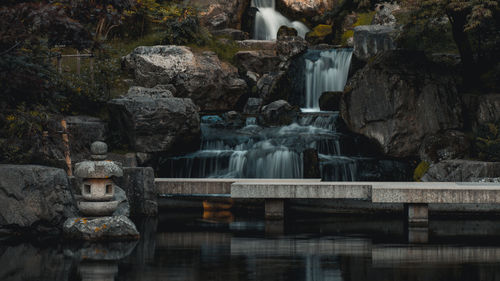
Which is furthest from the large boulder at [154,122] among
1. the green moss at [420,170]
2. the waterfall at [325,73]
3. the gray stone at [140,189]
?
the waterfall at [325,73]

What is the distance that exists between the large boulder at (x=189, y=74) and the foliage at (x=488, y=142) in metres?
11.0

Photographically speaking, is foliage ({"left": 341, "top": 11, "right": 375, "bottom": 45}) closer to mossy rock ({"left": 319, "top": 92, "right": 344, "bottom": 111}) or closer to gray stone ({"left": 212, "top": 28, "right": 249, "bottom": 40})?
gray stone ({"left": 212, "top": 28, "right": 249, "bottom": 40})

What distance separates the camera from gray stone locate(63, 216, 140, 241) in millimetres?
12586

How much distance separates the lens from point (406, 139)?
2211cm

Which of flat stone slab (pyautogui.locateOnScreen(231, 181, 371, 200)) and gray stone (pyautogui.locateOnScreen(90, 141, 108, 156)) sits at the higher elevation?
gray stone (pyautogui.locateOnScreen(90, 141, 108, 156))

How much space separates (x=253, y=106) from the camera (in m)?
28.5

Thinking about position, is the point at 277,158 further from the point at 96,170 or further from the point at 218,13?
the point at 218,13

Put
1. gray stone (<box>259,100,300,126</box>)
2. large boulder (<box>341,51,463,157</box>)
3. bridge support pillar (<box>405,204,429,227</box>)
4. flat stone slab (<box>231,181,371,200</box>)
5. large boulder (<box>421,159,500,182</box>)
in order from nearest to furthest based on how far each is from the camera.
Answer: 1. bridge support pillar (<box>405,204,429,227</box>)
2. flat stone slab (<box>231,181,371,200</box>)
3. large boulder (<box>421,159,500,182</box>)
4. large boulder (<box>341,51,463,157</box>)
5. gray stone (<box>259,100,300,126</box>)

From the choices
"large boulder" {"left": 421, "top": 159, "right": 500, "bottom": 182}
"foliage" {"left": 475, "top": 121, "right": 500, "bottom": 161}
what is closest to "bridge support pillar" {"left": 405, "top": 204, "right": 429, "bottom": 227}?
"large boulder" {"left": 421, "top": 159, "right": 500, "bottom": 182}

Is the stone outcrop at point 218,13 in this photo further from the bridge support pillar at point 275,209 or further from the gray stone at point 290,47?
the bridge support pillar at point 275,209

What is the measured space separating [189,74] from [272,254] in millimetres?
17634

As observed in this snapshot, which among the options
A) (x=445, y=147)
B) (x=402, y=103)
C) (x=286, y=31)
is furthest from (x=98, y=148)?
(x=286, y=31)

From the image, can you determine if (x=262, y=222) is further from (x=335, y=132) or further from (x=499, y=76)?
(x=499, y=76)

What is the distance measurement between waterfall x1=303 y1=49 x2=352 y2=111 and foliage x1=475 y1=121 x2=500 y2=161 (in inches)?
319
